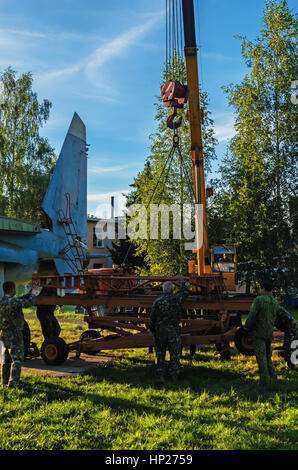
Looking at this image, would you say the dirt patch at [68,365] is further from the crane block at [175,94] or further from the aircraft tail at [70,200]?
the crane block at [175,94]

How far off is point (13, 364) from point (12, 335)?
17.5 inches

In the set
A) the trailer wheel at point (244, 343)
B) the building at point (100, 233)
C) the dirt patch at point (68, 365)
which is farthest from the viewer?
the building at point (100, 233)

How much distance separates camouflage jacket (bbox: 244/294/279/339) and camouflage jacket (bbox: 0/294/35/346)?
354cm

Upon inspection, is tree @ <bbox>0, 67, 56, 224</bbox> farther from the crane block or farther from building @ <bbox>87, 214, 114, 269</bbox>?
the crane block

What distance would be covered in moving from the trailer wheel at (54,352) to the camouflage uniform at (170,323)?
2134 millimetres

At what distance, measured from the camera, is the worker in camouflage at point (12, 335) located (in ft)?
19.0

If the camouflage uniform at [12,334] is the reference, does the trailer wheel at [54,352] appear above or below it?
below

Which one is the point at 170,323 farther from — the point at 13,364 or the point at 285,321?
the point at 13,364

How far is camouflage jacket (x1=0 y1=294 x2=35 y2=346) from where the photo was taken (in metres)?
5.82

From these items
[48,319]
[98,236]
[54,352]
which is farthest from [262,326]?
[98,236]

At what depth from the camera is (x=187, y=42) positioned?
34.0 ft

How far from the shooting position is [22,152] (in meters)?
24.4

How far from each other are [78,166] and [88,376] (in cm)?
638

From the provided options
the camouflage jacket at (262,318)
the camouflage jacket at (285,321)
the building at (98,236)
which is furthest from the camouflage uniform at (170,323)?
the building at (98,236)
